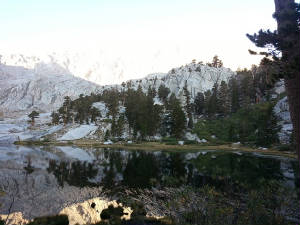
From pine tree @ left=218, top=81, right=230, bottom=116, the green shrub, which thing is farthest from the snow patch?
the green shrub

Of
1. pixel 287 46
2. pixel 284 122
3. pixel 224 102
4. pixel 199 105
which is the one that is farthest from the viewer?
pixel 199 105

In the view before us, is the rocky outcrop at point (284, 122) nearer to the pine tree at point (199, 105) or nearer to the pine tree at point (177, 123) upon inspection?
the pine tree at point (177, 123)

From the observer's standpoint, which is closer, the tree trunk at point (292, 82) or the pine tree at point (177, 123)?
the tree trunk at point (292, 82)

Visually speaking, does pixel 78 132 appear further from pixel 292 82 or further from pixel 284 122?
pixel 292 82

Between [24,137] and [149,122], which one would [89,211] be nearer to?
[149,122]

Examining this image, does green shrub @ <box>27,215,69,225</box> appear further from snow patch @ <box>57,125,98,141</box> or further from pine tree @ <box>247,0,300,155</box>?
snow patch @ <box>57,125,98,141</box>

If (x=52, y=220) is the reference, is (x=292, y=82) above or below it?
above

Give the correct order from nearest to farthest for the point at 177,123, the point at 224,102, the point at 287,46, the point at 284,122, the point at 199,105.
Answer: the point at 287,46
the point at 284,122
the point at 177,123
the point at 224,102
the point at 199,105

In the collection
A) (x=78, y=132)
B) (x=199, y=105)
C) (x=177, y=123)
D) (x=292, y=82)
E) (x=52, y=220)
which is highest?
(x=199, y=105)

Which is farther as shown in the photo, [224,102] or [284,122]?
[224,102]

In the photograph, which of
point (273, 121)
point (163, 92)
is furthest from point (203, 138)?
point (163, 92)

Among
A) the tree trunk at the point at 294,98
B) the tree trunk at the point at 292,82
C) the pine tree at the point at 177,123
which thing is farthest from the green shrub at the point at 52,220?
the pine tree at the point at 177,123

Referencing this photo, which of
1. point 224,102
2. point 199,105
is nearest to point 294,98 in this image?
point 224,102

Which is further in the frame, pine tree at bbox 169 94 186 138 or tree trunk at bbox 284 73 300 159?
pine tree at bbox 169 94 186 138
